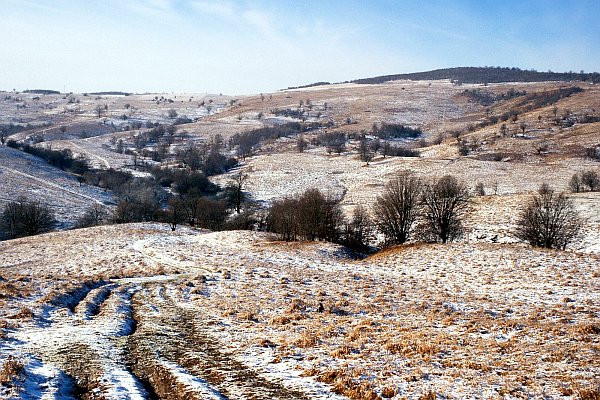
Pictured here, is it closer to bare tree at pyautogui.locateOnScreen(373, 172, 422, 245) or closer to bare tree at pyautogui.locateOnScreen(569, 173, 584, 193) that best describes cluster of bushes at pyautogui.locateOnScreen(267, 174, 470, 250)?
bare tree at pyautogui.locateOnScreen(373, 172, 422, 245)

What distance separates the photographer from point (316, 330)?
1466 centimetres

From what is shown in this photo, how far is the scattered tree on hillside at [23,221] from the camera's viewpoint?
66812 millimetres

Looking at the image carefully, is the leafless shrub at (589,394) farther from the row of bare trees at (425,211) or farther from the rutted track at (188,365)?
the row of bare trees at (425,211)

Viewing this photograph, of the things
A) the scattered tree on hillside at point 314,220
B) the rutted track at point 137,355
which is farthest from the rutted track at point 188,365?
the scattered tree on hillside at point 314,220

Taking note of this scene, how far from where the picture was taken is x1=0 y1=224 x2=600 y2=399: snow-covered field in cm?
998

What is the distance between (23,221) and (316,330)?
69.0 m

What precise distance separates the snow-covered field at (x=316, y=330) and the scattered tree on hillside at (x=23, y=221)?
4768 centimetres

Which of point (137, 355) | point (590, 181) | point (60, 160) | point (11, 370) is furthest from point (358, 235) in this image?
point (60, 160)

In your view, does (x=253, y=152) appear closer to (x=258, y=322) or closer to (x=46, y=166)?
(x=46, y=166)

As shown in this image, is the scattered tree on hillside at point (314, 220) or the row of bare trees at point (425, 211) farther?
the scattered tree on hillside at point (314, 220)

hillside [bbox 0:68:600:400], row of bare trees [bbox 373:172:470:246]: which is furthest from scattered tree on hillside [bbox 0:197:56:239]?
row of bare trees [bbox 373:172:470:246]

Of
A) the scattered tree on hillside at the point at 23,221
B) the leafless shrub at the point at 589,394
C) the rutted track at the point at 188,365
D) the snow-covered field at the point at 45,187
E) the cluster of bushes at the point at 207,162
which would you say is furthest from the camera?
the cluster of bushes at the point at 207,162

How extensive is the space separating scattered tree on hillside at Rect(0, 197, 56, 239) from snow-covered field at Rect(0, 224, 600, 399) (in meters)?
47.7

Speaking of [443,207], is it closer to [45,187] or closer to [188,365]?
[188,365]
